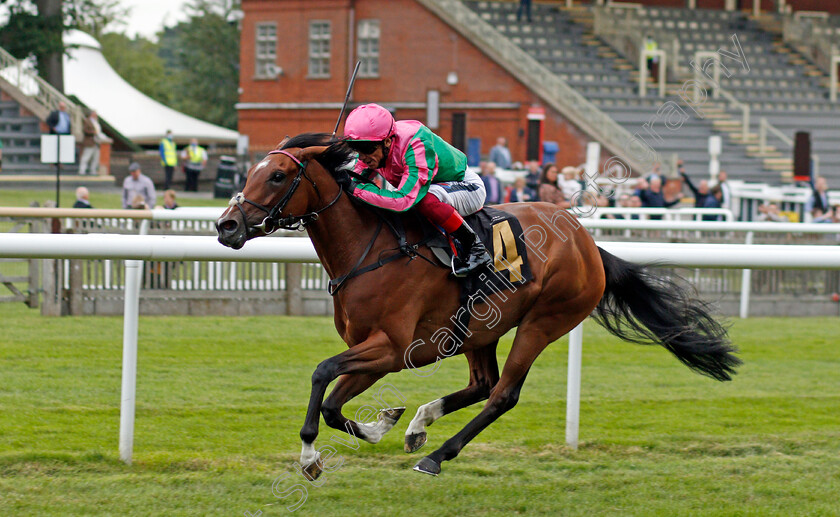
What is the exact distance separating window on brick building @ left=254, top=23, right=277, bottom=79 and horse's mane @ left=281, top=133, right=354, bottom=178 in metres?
23.9

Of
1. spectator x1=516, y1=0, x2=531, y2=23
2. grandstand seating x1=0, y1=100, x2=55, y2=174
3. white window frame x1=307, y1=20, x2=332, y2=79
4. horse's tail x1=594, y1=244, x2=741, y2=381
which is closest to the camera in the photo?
horse's tail x1=594, y1=244, x2=741, y2=381

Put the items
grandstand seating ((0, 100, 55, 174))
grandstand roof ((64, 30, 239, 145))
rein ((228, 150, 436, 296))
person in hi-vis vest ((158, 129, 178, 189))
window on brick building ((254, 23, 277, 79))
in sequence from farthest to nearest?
grandstand roof ((64, 30, 239, 145)), window on brick building ((254, 23, 277, 79)), person in hi-vis vest ((158, 129, 178, 189)), grandstand seating ((0, 100, 55, 174)), rein ((228, 150, 436, 296))

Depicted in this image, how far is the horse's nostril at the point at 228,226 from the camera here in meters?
3.44

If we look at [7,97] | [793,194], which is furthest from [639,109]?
[7,97]

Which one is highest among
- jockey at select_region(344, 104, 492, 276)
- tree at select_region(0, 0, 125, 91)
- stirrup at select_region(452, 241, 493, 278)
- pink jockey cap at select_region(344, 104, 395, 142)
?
tree at select_region(0, 0, 125, 91)

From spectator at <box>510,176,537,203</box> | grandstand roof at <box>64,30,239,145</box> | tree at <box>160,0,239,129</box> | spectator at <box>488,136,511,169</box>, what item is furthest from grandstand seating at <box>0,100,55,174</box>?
tree at <box>160,0,239,129</box>

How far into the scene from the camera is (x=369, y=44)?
85.6 ft

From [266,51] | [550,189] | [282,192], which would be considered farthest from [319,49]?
[282,192]

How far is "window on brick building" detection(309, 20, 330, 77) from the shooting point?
26438mm

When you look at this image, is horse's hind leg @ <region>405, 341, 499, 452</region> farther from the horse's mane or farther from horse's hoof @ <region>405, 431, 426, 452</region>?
the horse's mane

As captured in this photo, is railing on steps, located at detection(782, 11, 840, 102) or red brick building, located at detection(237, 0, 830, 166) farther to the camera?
railing on steps, located at detection(782, 11, 840, 102)

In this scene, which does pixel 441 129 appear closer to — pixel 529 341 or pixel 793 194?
pixel 793 194

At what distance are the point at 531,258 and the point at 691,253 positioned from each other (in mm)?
789

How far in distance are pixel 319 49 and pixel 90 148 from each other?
736 cm
